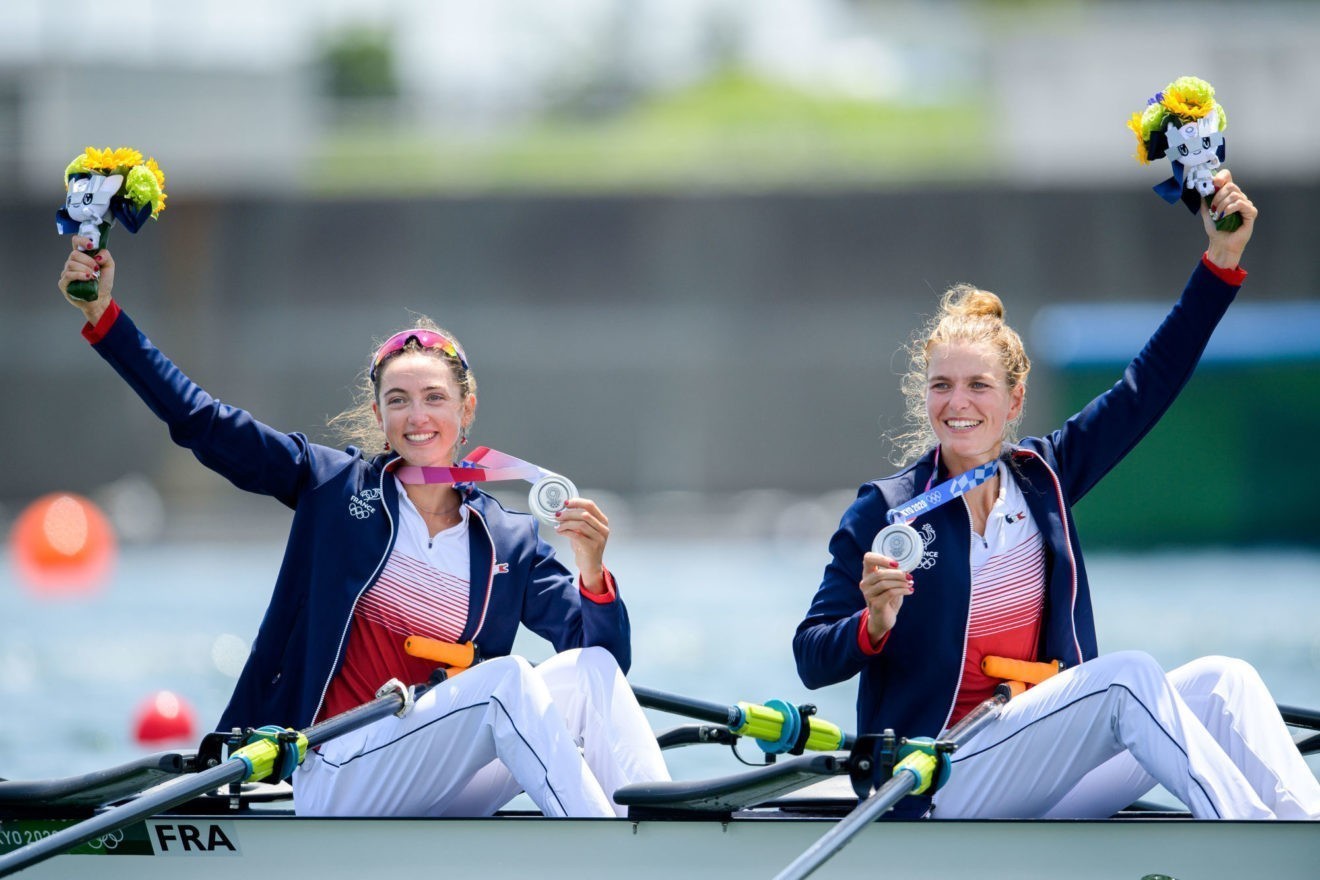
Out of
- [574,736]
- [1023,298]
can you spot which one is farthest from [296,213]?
[574,736]

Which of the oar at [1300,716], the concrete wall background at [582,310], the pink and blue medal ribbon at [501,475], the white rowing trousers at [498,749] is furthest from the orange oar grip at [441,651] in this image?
the concrete wall background at [582,310]

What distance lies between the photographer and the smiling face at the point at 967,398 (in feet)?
12.6

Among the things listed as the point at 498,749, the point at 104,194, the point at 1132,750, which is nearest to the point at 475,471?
the point at 498,749

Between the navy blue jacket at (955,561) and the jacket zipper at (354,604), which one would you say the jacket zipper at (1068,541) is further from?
the jacket zipper at (354,604)

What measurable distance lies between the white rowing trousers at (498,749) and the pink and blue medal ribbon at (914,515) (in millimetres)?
711

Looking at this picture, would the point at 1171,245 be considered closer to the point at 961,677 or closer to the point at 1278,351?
the point at 1278,351

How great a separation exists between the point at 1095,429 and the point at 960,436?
0.38 metres

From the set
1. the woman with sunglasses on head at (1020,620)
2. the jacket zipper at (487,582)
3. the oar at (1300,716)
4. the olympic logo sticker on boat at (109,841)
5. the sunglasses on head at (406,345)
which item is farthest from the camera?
the oar at (1300,716)

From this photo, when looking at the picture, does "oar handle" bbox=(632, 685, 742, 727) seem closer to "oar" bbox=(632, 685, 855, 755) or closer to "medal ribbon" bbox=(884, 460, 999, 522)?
"oar" bbox=(632, 685, 855, 755)

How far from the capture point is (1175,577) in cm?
1404

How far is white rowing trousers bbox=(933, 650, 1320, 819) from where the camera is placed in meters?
3.36

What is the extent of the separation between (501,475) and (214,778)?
1033 millimetres

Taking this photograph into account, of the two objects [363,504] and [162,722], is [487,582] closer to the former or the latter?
[363,504]

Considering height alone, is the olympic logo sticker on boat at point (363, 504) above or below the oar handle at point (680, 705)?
above
